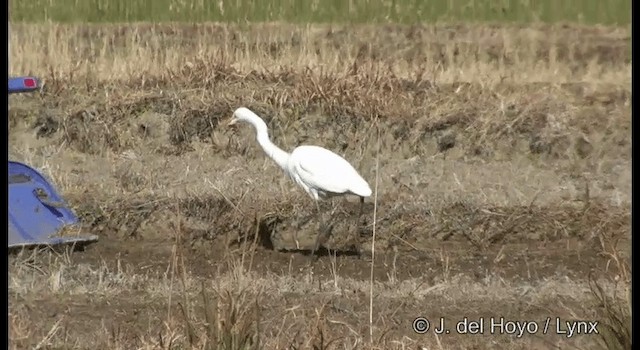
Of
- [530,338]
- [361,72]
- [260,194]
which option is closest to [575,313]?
[530,338]

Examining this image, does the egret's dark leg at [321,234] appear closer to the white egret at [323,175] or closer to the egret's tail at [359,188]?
the white egret at [323,175]

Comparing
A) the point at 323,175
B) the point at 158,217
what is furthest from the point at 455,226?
the point at 158,217

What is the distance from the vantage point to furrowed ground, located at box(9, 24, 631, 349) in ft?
15.3

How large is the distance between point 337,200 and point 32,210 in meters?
1.71

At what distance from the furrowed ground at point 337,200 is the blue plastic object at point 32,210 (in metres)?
0.09

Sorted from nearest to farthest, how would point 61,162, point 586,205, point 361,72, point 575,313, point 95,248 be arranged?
1. point 575,313
2. point 95,248
3. point 586,205
4. point 61,162
5. point 361,72

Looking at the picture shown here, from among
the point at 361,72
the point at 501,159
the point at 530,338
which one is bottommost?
the point at 530,338

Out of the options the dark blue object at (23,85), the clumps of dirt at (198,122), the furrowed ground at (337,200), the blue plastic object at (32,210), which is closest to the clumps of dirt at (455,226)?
the furrowed ground at (337,200)

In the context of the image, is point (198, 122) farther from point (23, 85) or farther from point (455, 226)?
point (23, 85)

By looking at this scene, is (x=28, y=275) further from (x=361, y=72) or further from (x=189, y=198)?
(x=361, y=72)

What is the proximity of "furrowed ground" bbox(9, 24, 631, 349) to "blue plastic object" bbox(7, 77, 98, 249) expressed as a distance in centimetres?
9

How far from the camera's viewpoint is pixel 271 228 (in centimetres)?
602

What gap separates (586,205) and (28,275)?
2764mm

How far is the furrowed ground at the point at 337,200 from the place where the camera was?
4648mm
